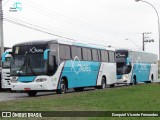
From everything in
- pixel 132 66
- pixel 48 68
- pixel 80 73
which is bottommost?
pixel 80 73

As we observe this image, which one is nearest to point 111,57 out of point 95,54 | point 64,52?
point 95,54

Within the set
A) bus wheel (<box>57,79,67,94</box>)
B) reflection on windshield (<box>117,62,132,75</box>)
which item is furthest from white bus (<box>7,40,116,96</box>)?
reflection on windshield (<box>117,62,132,75</box>)

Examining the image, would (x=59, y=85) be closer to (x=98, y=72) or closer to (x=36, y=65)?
(x=36, y=65)

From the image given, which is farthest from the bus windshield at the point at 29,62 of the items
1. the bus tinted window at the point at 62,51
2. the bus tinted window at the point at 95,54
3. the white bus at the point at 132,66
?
the white bus at the point at 132,66

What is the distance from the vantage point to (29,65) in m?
Result: 24.6

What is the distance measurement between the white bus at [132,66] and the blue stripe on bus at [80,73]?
26.4ft

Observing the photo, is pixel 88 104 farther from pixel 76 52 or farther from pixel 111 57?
pixel 111 57

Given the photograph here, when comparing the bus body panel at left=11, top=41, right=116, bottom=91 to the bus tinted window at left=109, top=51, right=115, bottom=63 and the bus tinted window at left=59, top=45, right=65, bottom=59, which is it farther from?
the bus tinted window at left=109, top=51, right=115, bottom=63

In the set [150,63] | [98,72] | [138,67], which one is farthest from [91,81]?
[150,63]

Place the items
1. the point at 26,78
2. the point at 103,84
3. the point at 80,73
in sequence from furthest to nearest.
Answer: the point at 103,84 < the point at 80,73 < the point at 26,78

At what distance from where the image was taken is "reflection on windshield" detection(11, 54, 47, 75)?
24.4 meters

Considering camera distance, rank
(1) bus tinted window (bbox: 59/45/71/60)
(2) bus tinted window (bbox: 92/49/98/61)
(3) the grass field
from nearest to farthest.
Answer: (3) the grass field, (1) bus tinted window (bbox: 59/45/71/60), (2) bus tinted window (bbox: 92/49/98/61)

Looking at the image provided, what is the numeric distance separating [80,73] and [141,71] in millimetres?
15961

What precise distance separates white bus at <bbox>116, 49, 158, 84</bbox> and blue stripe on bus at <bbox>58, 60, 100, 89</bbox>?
26.4ft
